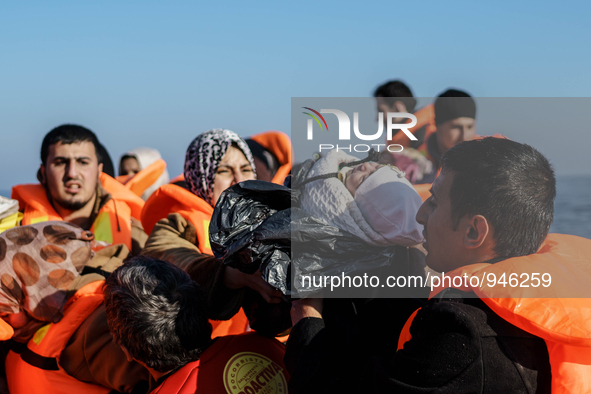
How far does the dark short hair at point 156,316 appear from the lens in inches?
62.4

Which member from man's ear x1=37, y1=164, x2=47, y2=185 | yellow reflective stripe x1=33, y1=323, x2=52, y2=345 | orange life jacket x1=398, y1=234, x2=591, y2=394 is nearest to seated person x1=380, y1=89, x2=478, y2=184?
orange life jacket x1=398, y1=234, x2=591, y2=394

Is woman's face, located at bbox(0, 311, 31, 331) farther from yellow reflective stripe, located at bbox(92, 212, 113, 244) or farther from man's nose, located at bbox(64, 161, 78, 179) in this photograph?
man's nose, located at bbox(64, 161, 78, 179)

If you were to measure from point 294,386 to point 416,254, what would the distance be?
532mm

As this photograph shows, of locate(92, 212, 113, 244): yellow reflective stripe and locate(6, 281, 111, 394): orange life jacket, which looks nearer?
locate(6, 281, 111, 394): orange life jacket

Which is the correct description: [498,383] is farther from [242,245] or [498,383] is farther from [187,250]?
[187,250]

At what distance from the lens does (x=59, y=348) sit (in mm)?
2031

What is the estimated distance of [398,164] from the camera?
159 cm

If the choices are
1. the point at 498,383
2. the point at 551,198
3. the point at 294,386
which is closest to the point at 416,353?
the point at 498,383

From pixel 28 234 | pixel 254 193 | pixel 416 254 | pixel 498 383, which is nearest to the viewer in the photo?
pixel 498 383

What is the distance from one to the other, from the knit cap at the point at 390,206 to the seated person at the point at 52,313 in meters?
1.14

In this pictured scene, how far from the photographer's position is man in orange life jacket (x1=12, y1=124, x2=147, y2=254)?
315 centimetres

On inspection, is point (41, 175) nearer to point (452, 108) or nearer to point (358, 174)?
point (358, 174)

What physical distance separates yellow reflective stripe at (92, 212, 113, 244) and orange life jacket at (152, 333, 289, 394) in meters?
1.65

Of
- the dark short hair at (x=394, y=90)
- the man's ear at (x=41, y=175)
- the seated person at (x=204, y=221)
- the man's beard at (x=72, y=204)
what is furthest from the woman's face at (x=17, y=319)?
the dark short hair at (x=394, y=90)
